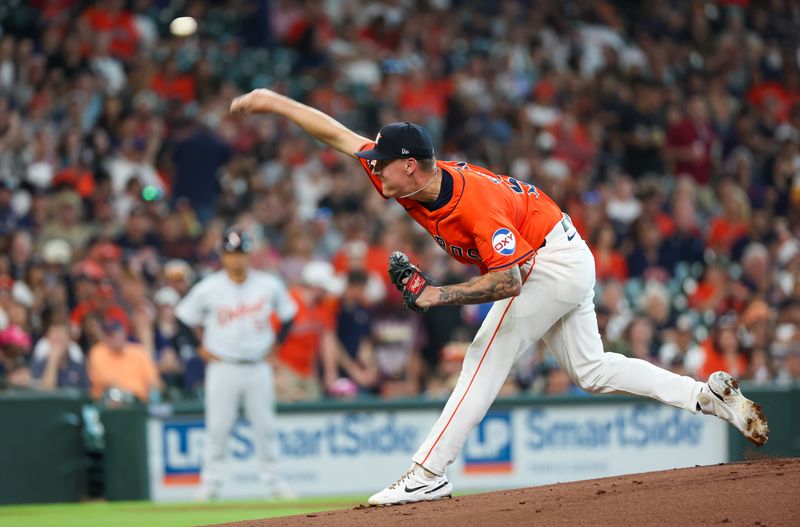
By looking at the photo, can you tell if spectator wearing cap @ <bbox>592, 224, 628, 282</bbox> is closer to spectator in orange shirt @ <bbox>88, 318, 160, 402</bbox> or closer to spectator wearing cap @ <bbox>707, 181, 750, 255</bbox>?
spectator wearing cap @ <bbox>707, 181, 750, 255</bbox>

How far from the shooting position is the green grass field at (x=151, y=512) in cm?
885

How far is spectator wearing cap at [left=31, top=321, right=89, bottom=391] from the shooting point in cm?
1210

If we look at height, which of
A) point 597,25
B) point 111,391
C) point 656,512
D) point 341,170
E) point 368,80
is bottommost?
point 656,512

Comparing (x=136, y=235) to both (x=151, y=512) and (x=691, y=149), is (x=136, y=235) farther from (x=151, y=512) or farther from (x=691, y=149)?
(x=691, y=149)

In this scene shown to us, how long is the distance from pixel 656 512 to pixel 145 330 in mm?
7646

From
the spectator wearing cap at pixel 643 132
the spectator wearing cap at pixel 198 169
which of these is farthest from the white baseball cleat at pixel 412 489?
the spectator wearing cap at pixel 643 132

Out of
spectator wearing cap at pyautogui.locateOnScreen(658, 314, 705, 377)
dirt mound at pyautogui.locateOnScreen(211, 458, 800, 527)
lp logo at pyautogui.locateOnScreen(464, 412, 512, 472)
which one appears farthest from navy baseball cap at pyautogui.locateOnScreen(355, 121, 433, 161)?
spectator wearing cap at pyautogui.locateOnScreen(658, 314, 705, 377)

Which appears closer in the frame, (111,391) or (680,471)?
(680,471)

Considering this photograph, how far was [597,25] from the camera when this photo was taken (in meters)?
20.1

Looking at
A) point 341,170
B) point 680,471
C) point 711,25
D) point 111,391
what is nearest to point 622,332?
point 341,170

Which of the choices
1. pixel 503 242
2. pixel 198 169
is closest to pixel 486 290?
pixel 503 242

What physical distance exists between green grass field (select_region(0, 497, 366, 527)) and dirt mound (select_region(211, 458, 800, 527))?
7.39 ft

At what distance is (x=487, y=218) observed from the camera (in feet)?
20.9

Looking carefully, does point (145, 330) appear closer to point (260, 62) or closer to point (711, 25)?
point (260, 62)
